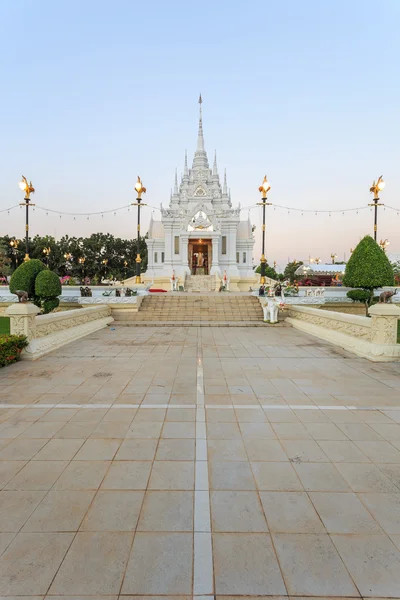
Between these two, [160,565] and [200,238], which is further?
[200,238]

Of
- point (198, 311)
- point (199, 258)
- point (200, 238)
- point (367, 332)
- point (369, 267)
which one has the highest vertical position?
point (200, 238)

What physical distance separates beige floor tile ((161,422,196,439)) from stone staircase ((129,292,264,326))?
463 inches

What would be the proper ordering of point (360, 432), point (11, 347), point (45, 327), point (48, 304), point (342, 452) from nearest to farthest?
point (342, 452), point (360, 432), point (11, 347), point (45, 327), point (48, 304)

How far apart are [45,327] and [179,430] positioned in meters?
7.76

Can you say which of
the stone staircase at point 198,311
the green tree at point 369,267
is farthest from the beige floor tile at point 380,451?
the green tree at point 369,267

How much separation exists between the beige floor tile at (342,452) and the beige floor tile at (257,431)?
26.4 inches

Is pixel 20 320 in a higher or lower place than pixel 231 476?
higher

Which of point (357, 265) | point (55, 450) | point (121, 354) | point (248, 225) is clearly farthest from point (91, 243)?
point (55, 450)

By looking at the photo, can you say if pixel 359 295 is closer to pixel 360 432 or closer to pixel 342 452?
pixel 360 432

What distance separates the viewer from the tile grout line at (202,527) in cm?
226

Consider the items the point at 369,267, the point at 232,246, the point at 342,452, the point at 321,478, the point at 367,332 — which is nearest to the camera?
the point at 321,478

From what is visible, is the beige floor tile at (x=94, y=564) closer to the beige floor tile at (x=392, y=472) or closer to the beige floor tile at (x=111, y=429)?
the beige floor tile at (x=111, y=429)

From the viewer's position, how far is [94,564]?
241cm

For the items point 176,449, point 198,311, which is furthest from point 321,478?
point 198,311
